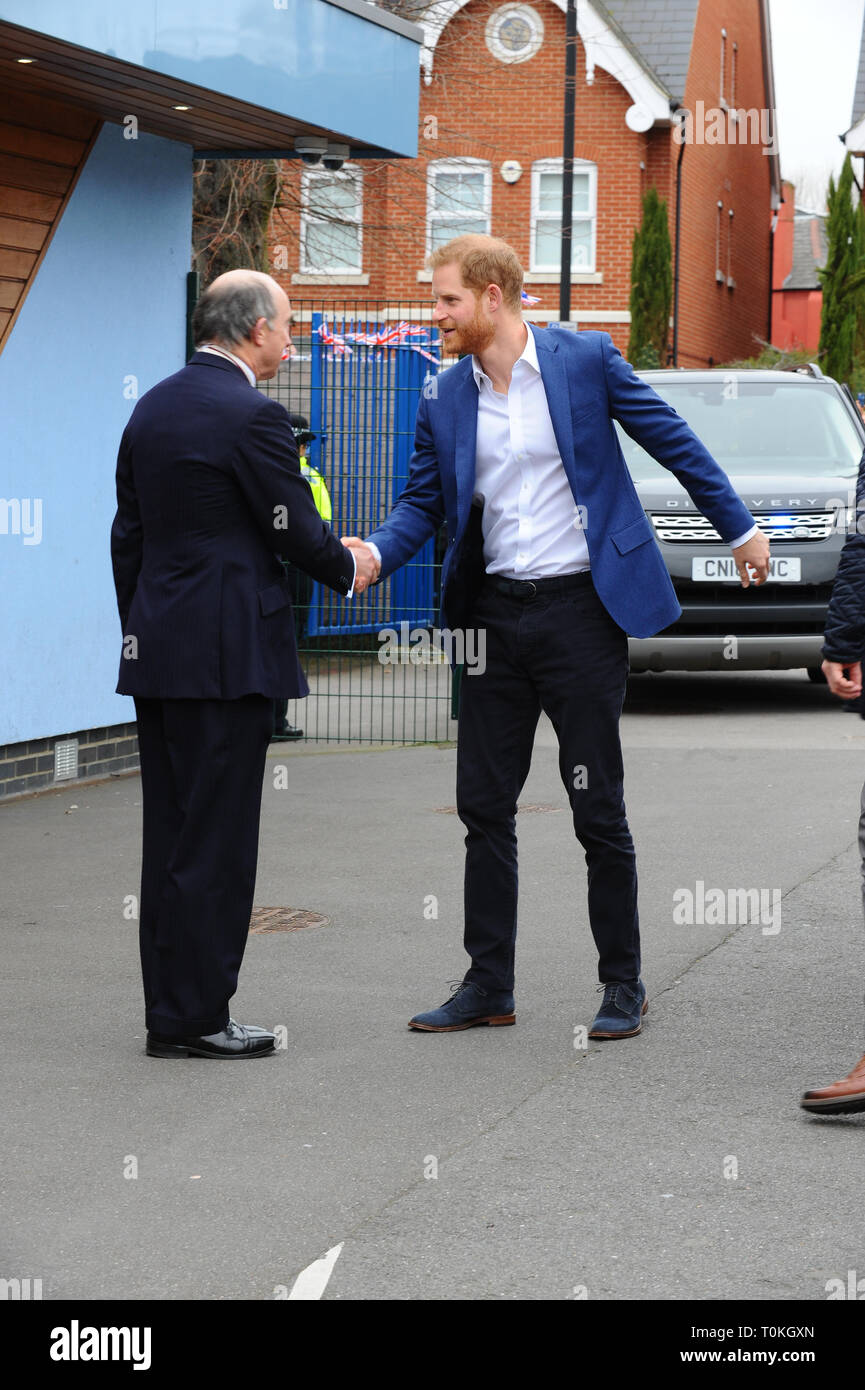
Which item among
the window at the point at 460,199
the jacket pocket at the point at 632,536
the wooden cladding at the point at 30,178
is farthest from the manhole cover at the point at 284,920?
the window at the point at 460,199

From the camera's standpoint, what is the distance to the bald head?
498cm

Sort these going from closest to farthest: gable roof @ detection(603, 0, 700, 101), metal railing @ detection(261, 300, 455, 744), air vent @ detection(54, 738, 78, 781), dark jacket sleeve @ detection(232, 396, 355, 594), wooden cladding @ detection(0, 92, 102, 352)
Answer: dark jacket sleeve @ detection(232, 396, 355, 594)
wooden cladding @ detection(0, 92, 102, 352)
air vent @ detection(54, 738, 78, 781)
metal railing @ detection(261, 300, 455, 744)
gable roof @ detection(603, 0, 700, 101)

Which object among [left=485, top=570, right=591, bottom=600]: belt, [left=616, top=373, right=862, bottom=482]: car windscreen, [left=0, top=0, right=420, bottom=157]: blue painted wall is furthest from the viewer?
[left=616, top=373, right=862, bottom=482]: car windscreen

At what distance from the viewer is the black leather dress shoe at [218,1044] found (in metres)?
5.06

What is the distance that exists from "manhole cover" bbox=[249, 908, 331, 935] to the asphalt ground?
3.8 inches

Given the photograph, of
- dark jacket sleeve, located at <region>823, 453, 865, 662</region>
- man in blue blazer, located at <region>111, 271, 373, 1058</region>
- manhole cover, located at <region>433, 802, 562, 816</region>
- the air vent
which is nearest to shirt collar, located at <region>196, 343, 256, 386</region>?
man in blue blazer, located at <region>111, 271, 373, 1058</region>

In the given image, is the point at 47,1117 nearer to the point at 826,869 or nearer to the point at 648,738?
the point at 826,869

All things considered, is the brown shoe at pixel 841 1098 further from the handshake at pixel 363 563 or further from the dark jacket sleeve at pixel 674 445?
the handshake at pixel 363 563

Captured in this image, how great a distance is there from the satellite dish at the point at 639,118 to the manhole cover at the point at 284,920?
2621 cm

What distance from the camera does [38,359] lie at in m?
9.15

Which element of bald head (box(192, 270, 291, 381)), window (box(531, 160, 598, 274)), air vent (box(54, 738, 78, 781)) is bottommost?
air vent (box(54, 738, 78, 781))

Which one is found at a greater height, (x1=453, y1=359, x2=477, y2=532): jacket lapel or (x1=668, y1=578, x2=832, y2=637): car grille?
(x1=453, y1=359, x2=477, y2=532): jacket lapel

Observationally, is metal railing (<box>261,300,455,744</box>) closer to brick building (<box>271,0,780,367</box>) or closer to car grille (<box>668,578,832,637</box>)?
car grille (<box>668,578,832,637</box>)

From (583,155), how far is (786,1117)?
94.1 feet
